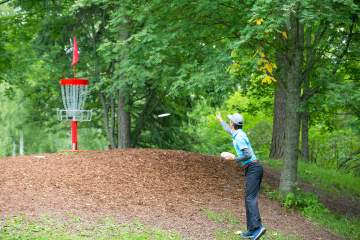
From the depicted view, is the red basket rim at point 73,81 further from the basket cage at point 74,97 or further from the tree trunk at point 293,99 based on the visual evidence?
the tree trunk at point 293,99

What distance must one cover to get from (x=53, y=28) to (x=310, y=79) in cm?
792

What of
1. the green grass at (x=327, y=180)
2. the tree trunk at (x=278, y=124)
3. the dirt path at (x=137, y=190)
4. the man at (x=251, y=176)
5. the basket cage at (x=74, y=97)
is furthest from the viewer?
the tree trunk at (x=278, y=124)

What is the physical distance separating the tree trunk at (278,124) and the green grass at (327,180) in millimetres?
753

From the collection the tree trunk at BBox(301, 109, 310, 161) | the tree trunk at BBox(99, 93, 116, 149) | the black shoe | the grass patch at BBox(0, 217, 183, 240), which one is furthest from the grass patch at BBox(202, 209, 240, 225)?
the tree trunk at BBox(301, 109, 310, 161)

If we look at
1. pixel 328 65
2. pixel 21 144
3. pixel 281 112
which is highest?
pixel 328 65

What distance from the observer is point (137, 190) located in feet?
30.0

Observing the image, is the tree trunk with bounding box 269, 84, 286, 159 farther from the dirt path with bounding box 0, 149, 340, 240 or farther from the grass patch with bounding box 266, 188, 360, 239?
the grass patch with bounding box 266, 188, 360, 239

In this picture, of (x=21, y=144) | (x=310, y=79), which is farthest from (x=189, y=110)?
(x=21, y=144)

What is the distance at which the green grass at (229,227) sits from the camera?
7480 millimetres

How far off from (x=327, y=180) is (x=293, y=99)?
431 cm

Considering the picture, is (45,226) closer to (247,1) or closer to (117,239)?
(117,239)

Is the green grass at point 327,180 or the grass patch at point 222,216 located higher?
the grass patch at point 222,216

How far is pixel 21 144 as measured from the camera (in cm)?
3181

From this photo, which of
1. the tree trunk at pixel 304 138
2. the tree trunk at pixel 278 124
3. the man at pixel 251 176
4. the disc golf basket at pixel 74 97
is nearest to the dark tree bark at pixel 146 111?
the disc golf basket at pixel 74 97
